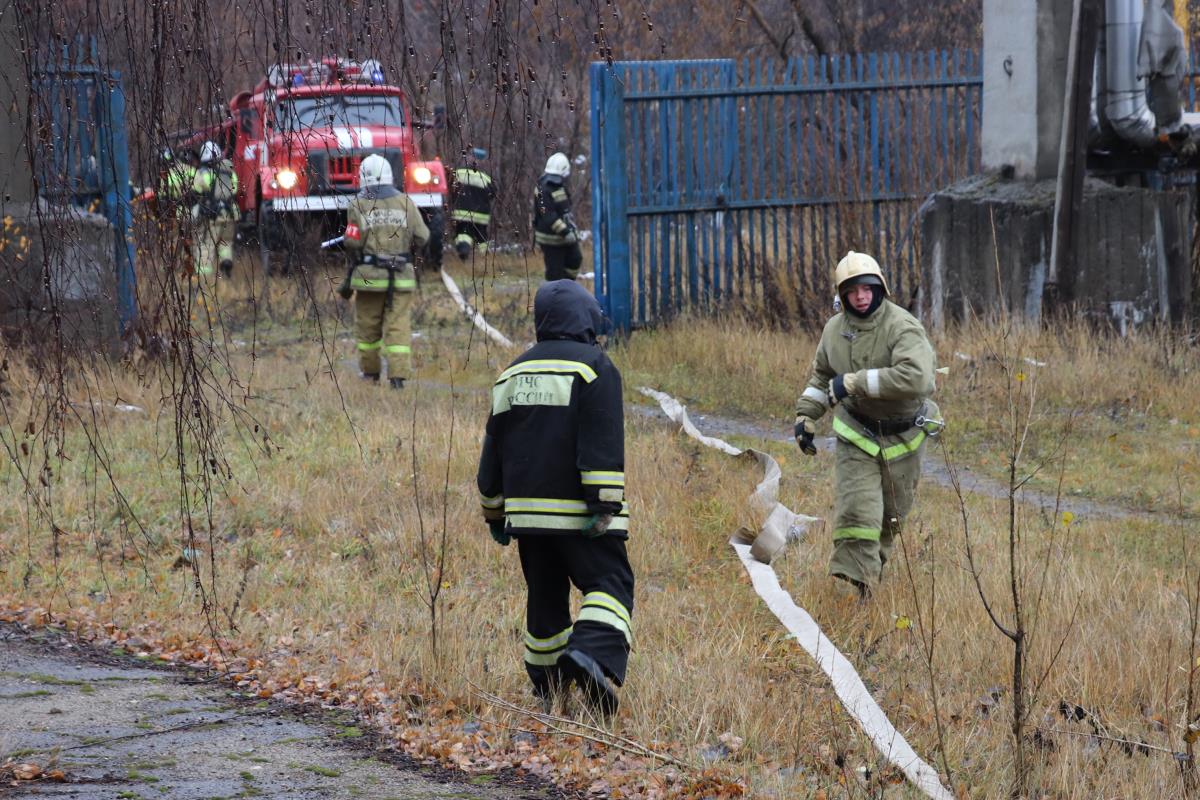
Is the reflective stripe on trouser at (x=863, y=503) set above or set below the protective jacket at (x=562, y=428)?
below

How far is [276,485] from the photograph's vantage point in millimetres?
8477

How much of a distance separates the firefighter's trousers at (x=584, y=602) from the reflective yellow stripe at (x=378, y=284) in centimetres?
695

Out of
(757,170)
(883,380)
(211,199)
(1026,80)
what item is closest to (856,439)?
(883,380)

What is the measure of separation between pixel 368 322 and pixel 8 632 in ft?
19.8

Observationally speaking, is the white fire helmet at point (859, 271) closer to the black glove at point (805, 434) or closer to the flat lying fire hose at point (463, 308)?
the black glove at point (805, 434)

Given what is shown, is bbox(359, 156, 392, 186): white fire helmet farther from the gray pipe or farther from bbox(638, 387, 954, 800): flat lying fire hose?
the gray pipe

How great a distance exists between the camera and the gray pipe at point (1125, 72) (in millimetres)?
Result: 10867

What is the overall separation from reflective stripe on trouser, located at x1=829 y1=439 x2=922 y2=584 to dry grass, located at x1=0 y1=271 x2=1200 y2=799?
0.49ft

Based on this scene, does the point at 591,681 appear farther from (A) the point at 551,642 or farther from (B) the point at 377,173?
(B) the point at 377,173

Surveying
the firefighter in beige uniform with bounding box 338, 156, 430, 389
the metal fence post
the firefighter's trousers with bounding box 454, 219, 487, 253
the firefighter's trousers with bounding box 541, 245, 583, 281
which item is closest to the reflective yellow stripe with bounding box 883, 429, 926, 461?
the firefighter's trousers with bounding box 454, 219, 487, 253

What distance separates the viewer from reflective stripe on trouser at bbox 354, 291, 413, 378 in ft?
39.0

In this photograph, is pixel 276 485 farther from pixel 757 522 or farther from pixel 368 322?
pixel 368 322

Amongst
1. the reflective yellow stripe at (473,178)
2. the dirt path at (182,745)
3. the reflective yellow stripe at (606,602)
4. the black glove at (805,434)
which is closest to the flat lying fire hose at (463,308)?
the black glove at (805,434)

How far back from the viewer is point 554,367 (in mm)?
4836
